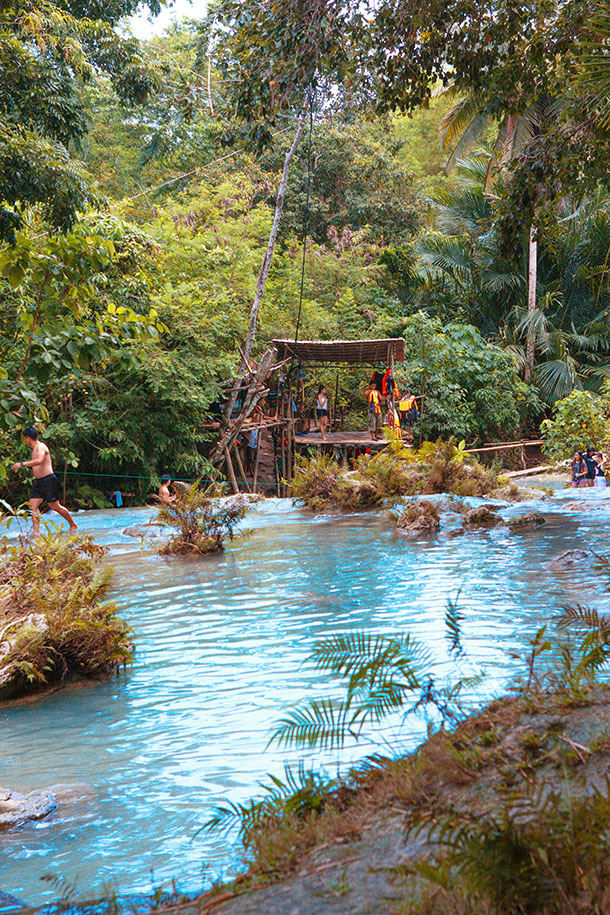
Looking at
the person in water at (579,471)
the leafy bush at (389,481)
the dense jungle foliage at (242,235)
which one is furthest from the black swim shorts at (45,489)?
the person in water at (579,471)

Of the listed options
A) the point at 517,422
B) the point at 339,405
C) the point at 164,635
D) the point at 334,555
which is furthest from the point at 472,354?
the point at 164,635

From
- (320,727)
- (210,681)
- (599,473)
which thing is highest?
(599,473)

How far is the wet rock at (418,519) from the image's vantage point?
12.2m

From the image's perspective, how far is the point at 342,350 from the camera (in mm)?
20312

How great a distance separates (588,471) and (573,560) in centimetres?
862

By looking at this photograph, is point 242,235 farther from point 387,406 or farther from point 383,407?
point 387,406

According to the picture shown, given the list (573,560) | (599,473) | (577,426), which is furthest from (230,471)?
(573,560)

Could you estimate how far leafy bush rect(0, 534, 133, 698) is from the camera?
17.6 ft

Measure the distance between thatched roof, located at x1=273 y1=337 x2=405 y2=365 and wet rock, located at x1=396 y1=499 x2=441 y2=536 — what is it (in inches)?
288

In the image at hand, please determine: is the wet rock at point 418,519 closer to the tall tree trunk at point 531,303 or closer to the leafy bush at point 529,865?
the leafy bush at point 529,865

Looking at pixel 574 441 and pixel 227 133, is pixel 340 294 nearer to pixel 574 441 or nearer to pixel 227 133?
pixel 574 441

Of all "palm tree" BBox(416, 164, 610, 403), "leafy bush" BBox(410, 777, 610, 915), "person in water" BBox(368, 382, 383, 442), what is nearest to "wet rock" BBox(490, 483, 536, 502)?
"person in water" BBox(368, 382, 383, 442)

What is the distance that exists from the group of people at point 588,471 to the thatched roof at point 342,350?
5249mm

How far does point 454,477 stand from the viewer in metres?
15.4
